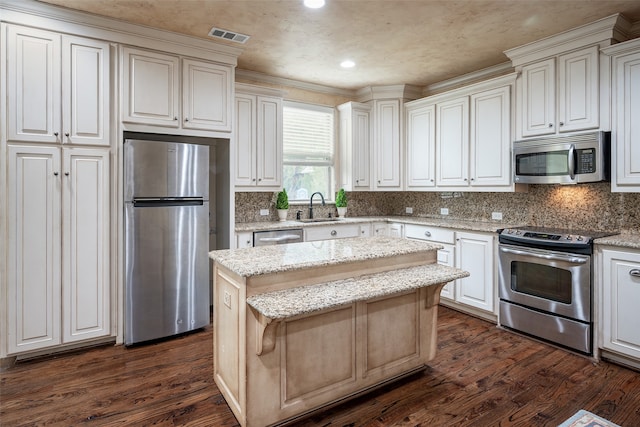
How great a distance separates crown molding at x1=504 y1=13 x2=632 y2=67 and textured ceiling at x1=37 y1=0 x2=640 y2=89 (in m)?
0.06

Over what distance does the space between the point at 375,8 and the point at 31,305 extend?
11.3 feet

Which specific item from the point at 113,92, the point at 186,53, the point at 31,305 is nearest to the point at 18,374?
the point at 31,305

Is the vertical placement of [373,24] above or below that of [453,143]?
above

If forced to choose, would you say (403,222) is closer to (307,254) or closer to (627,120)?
(627,120)

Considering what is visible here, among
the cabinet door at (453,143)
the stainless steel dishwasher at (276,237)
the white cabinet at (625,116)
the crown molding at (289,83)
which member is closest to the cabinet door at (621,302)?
the white cabinet at (625,116)

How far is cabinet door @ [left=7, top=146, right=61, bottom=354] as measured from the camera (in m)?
2.67

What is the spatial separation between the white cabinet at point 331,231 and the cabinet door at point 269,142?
0.67m

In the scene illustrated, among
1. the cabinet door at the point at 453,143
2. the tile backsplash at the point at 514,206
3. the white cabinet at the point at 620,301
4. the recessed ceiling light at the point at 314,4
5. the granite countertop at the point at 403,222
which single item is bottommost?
the white cabinet at the point at 620,301

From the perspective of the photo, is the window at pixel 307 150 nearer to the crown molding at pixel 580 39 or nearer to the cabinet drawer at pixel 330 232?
the cabinet drawer at pixel 330 232

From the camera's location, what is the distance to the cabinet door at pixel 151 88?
3043 mm

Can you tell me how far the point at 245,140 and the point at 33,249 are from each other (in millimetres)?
2137

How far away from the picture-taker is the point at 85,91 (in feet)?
9.46

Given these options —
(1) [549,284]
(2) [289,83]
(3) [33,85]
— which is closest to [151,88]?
(3) [33,85]

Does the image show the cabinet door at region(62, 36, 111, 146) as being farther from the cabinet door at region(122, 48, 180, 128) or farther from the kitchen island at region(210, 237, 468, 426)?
the kitchen island at region(210, 237, 468, 426)
